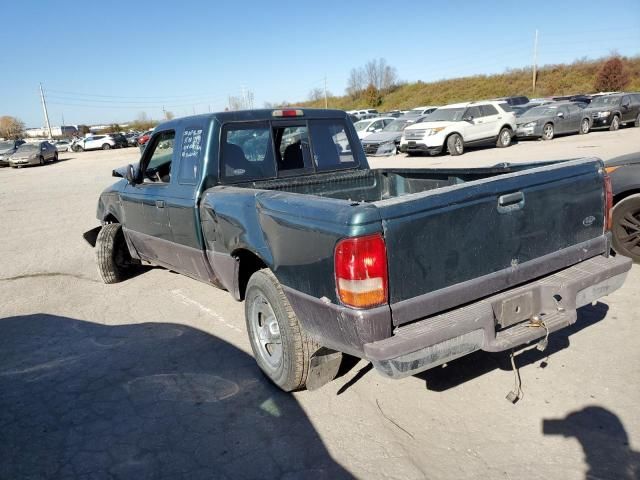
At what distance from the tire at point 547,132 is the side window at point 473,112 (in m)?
4.30

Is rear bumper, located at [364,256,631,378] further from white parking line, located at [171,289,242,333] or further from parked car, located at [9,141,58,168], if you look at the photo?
parked car, located at [9,141,58,168]

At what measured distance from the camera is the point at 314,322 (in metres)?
2.87

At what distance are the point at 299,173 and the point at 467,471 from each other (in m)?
Answer: 2.95

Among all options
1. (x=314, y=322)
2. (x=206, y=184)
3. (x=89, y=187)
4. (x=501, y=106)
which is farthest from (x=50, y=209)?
(x=501, y=106)

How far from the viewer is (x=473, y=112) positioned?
61.2ft

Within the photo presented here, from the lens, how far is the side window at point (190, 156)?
427 centimetres

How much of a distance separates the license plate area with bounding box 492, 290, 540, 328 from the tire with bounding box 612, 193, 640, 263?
10.00ft

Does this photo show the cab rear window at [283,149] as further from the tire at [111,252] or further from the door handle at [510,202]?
the tire at [111,252]

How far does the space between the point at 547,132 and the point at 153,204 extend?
2058cm

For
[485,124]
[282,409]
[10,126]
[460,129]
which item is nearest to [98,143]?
Result: [460,129]

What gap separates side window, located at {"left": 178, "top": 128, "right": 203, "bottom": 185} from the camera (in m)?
4.27

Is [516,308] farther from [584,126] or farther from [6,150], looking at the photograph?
[6,150]

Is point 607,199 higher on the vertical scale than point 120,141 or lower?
higher

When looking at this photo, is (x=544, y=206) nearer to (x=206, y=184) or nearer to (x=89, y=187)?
(x=206, y=184)
